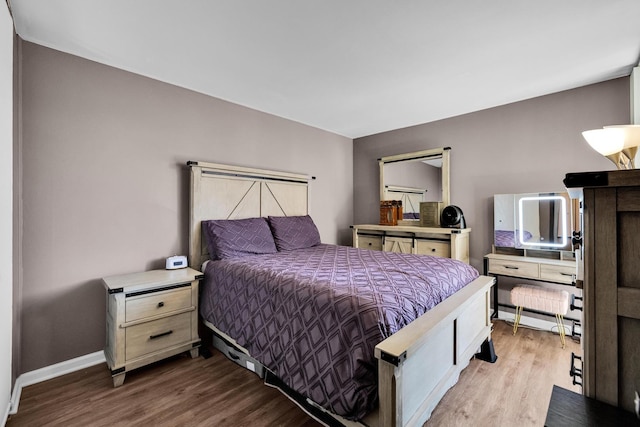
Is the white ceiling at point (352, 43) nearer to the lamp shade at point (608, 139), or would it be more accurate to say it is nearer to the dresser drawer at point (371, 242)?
the lamp shade at point (608, 139)

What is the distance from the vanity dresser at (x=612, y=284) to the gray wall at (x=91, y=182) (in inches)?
113

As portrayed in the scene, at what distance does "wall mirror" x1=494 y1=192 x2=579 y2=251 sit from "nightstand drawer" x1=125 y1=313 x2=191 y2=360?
10.7 feet

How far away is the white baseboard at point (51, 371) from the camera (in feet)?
6.22

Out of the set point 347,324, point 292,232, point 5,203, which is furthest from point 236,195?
point 347,324

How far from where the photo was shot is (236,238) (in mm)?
2773

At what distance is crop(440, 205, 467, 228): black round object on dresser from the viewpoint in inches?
135

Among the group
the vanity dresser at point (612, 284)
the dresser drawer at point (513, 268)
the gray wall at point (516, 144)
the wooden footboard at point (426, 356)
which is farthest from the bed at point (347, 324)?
the gray wall at point (516, 144)

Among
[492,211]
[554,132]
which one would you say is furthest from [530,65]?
[492,211]

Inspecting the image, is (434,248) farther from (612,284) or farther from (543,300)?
(612,284)

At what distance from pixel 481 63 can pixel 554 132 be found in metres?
1.30

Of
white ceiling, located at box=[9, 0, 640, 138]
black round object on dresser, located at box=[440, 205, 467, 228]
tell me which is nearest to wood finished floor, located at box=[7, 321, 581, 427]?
black round object on dresser, located at box=[440, 205, 467, 228]

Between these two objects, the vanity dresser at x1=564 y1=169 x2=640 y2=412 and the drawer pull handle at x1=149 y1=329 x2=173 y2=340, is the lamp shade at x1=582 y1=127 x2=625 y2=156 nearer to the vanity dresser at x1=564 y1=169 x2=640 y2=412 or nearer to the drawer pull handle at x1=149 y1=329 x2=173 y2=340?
the vanity dresser at x1=564 y1=169 x2=640 y2=412

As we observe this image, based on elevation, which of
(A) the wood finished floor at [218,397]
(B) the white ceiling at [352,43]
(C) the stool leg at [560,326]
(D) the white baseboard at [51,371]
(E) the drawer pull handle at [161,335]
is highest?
(B) the white ceiling at [352,43]

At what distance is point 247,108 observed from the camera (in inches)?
133
